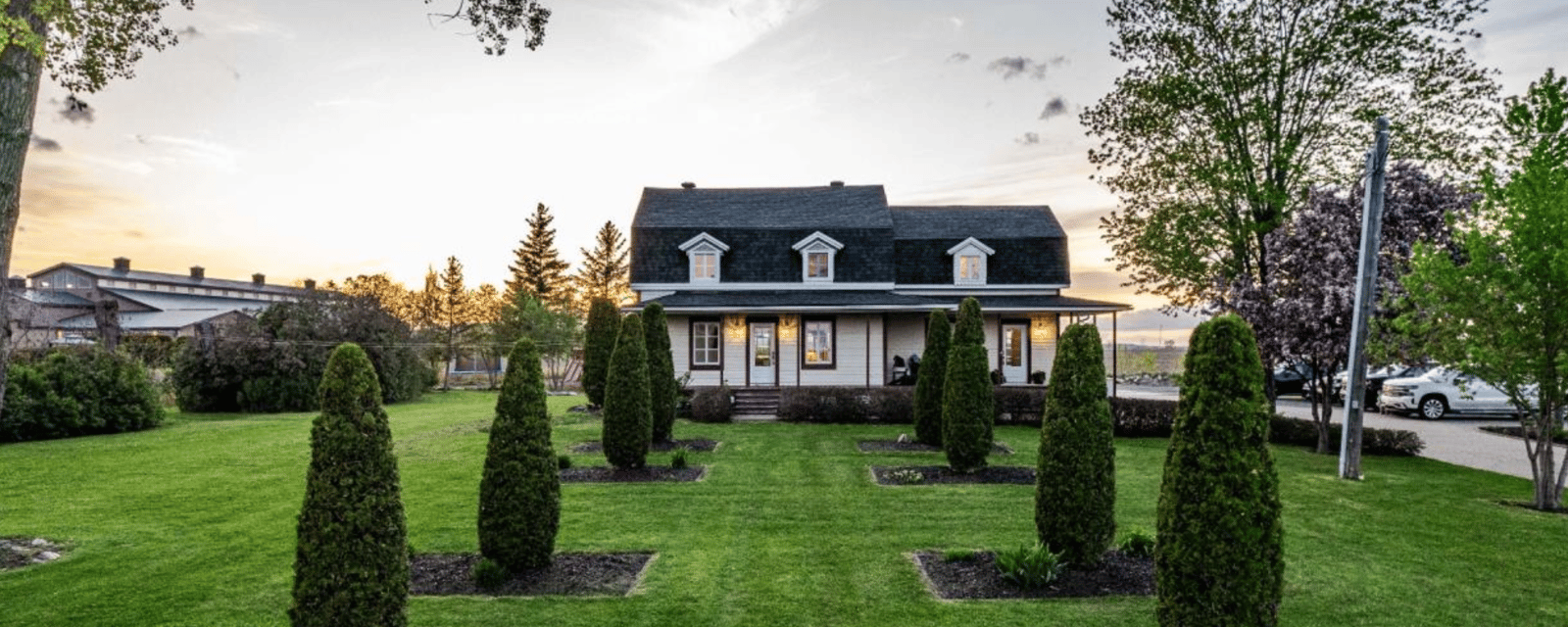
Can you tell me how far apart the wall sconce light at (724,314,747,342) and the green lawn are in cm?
979

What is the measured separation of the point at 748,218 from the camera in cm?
2759

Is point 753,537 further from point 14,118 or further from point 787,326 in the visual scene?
point 787,326

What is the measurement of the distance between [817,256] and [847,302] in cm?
325

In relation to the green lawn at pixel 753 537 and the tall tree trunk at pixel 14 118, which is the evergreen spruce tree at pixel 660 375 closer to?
the green lawn at pixel 753 537

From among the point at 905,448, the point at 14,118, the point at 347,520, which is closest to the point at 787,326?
the point at 905,448

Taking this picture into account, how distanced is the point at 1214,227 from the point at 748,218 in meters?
15.3

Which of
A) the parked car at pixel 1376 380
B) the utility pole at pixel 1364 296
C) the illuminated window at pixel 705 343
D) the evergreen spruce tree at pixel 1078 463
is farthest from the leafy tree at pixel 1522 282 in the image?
the illuminated window at pixel 705 343

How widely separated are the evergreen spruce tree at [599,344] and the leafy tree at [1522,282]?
700 inches

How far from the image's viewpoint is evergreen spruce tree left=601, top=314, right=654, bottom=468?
1205 centimetres

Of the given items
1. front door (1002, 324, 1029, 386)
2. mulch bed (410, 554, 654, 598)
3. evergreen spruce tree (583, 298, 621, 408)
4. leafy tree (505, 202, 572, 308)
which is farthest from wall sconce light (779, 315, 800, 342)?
leafy tree (505, 202, 572, 308)

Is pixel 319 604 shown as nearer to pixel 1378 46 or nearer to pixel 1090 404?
pixel 1090 404

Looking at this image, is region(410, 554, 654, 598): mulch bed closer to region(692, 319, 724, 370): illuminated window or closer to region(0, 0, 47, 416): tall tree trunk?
region(0, 0, 47, 416): tall tree trunk

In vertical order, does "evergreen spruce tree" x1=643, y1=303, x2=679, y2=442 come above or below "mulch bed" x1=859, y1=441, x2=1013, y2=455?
above

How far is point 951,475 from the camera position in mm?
11867
